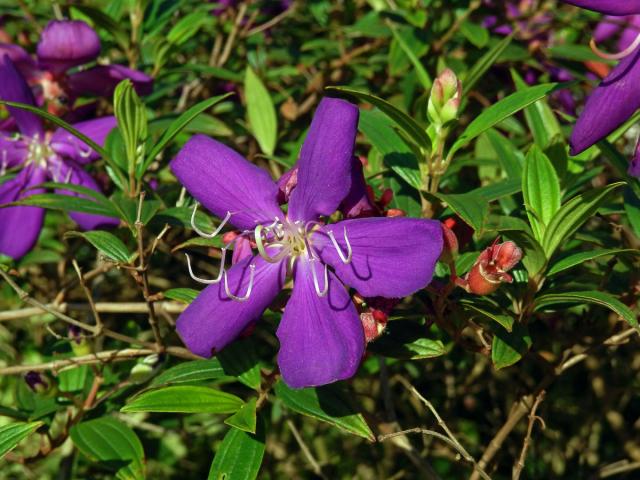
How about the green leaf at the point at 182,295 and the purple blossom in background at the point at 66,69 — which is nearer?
the green leaf at the point at 182,295

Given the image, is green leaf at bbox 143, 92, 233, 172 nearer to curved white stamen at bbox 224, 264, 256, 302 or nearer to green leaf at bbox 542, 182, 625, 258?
curved white stamen at bbox 224, 264, 256, 302

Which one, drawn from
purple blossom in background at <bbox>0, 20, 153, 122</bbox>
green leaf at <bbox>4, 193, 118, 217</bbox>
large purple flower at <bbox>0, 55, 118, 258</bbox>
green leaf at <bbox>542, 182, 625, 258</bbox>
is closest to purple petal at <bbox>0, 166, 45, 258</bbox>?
large purple flower at <bbox>0, 55, 118, 258</bbox>

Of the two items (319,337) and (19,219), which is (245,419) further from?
(19,219)

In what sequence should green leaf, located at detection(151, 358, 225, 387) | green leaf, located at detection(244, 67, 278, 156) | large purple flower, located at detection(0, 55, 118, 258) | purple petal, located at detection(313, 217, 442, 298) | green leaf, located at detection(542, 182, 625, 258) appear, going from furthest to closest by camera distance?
green leaf, located at detection(244, 67, 278, 156) < large purple flower, located at detection(0, 55, 118, 258) < green leaf, located at detection(151, 358, 225, 387) < green leaf, located at detection(542, 182, 625, 258) < purple petal, located at detection(313, 217, 442, 298)

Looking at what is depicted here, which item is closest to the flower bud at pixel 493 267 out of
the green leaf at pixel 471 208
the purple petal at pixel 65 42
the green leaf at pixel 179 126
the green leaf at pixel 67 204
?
the green leaf at pixel 471 208

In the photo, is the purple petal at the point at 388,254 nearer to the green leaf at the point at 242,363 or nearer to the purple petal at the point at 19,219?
the green leaf at the point at 242,363

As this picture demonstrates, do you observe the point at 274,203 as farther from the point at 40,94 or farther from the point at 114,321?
the point at 114,321

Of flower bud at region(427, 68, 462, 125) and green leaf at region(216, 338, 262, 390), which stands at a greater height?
flower bud at region(427, 68, 462, 125)
